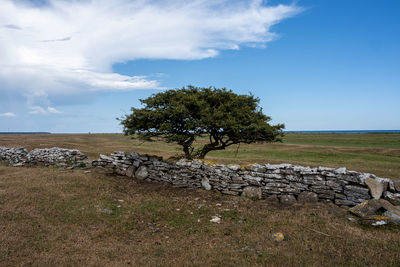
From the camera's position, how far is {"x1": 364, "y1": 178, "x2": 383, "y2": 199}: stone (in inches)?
387

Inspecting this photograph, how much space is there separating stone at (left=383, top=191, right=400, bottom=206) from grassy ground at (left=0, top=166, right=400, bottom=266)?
2131 mm

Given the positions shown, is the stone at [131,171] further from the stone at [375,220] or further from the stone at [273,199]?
the stone at [375,220]

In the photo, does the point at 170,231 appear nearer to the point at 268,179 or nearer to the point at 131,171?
the point at 268,179

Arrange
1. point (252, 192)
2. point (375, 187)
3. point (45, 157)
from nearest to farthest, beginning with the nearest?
point (375, 187) → point (252, 192) → point (45, 157)

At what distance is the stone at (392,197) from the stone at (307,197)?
2.51 metres

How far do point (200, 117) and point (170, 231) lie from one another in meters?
6.95

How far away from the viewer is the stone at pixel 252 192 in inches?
466

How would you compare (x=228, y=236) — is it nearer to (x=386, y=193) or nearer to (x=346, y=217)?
(x=346, y=217)

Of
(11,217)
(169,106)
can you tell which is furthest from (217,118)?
(11,217)

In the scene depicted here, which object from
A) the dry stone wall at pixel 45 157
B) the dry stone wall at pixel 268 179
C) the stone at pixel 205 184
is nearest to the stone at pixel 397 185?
the dry stone wall at pixel 268 179

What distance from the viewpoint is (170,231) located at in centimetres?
845

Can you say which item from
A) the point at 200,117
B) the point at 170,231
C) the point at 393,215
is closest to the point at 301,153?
the point at 200,117

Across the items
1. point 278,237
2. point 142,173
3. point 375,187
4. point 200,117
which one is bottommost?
point 278,237

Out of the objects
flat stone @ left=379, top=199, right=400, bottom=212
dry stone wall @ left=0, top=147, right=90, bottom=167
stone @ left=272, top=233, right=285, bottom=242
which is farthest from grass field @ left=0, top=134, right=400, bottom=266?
dry stone wall @ left=0, top=147, right=90, bottom=167
